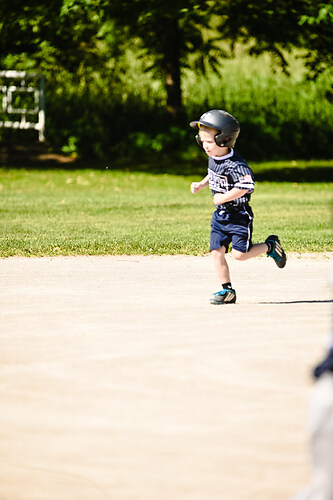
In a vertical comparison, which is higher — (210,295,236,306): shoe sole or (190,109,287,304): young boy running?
(190,109,287,304): young boy running

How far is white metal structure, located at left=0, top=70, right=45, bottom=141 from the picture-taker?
28.0 metres

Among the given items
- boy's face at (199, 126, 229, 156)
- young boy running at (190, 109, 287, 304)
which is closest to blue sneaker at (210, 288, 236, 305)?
young boy running at (190, 109, 287, 304)

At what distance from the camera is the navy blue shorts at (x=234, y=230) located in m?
7.73

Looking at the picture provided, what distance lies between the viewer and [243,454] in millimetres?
3992

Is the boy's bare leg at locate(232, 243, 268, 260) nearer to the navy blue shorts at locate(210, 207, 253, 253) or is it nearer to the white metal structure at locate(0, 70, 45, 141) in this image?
the navy blue shorts at locate(210, 207, 253, 253)

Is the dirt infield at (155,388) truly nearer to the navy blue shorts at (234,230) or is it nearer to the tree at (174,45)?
the navy blue shorts at (234,230)

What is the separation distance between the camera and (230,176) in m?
7.65

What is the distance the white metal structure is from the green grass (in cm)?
483

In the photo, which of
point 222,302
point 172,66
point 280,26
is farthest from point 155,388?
point 172,66

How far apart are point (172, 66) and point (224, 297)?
21.0 metres

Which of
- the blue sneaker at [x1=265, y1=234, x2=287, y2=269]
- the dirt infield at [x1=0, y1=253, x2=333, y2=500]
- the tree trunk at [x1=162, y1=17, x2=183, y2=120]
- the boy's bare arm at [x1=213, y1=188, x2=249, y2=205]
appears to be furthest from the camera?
the tree trunk at [x1=162, y1=17, x2=183, y2=120]

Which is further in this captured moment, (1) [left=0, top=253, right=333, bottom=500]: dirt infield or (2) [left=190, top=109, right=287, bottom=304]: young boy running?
(2) [left=190, top=109, right=287, bottom=304]: young boy running

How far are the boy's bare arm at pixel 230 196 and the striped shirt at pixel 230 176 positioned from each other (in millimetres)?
40

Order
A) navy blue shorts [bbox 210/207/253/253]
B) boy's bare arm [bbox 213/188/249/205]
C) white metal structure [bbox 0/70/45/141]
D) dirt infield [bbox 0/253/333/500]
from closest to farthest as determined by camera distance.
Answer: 1. dirt infield [bbox 0/253/333/500]
2. boy's bare arm [bbox 213/188/249/205]
3. navy blue shorts [bbox 210/207/253/253]
4. white metal structure [bbox 0/70/45/141]
